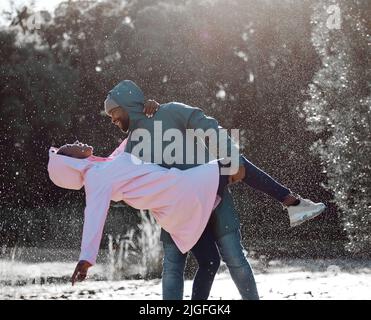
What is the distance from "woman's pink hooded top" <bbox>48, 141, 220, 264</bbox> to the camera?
3.62 m

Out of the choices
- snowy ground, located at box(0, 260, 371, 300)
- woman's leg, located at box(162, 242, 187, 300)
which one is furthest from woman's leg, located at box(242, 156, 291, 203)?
snowy ground, located at box(0, 260, 371, 300)

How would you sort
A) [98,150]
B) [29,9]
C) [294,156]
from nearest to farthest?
1. [294,156]
2. [98,150]
3. [29,9]

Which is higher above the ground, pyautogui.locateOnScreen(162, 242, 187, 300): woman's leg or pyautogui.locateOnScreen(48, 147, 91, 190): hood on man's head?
pyautogui.locateOnScreen(48, 147, 91, 190): hood on man's head

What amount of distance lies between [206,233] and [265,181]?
51 centimetres

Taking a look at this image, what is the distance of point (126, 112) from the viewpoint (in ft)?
13.4

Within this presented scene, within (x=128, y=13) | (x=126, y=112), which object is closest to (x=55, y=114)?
(x=128, y=13)

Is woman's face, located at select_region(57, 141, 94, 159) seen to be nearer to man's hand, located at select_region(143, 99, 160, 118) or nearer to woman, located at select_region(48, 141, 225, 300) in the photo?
woman, located at select_region(48, 141, 225, 300)

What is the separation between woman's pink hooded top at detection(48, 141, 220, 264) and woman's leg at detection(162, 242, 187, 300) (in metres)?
0.16

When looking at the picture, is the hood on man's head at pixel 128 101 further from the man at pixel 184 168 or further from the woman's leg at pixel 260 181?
the woman's leg at pixel 260 181

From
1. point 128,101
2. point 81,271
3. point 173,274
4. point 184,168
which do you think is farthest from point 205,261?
point 128,101

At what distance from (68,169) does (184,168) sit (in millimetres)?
654

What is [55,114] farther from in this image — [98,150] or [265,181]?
[265,181]

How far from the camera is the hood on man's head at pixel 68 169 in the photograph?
3761mm

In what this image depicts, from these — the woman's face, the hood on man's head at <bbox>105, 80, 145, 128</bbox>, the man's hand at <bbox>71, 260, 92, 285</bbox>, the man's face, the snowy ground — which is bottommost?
the man's hand at <bbox>71, 260, 92, 285</bbox>
